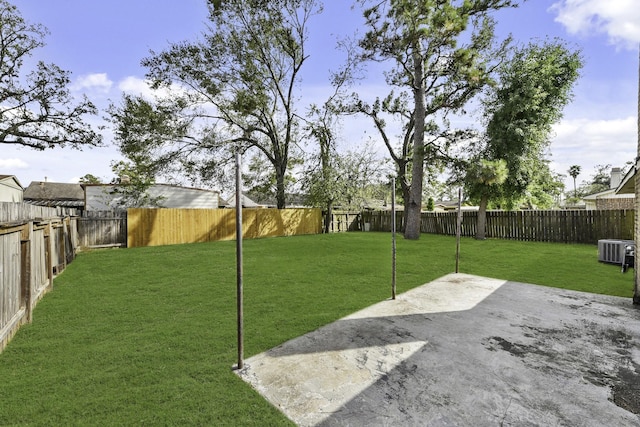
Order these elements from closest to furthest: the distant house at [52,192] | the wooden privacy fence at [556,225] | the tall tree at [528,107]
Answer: the wooden privacy fence at [556,225], the tall tree at [528,107], the distant house at [52,192]

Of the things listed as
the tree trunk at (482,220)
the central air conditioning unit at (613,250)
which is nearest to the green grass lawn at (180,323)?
the central air conditioning unit at (613,250)

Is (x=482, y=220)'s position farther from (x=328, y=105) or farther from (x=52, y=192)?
(x=52, y=192)

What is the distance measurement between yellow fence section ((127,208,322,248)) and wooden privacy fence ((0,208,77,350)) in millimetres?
7325

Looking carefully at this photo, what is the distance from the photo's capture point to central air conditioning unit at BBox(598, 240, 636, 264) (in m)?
6.90

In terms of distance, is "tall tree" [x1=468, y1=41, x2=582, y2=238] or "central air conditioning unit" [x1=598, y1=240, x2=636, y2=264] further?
"tall tree" [x1=468, y1=41, x2=582, y2=238]

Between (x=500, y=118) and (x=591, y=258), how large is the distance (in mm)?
6756

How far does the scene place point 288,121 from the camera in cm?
1862

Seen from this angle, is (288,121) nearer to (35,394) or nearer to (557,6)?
(557,6)

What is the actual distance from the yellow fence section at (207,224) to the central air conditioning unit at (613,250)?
13730mm

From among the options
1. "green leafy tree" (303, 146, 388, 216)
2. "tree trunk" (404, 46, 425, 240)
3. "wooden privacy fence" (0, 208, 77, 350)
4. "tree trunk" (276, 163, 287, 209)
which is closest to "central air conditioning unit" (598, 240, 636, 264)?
"tree trunk" (404, 46, 425, 240)

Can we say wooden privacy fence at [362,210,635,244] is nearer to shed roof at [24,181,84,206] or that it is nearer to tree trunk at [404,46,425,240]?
tree trunk at [404,46,425,240]

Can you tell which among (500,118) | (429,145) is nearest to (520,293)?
(500,118)

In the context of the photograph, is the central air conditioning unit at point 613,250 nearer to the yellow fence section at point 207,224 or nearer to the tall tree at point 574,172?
the yellow fence section at point 207,224

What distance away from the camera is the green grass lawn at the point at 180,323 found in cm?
202
